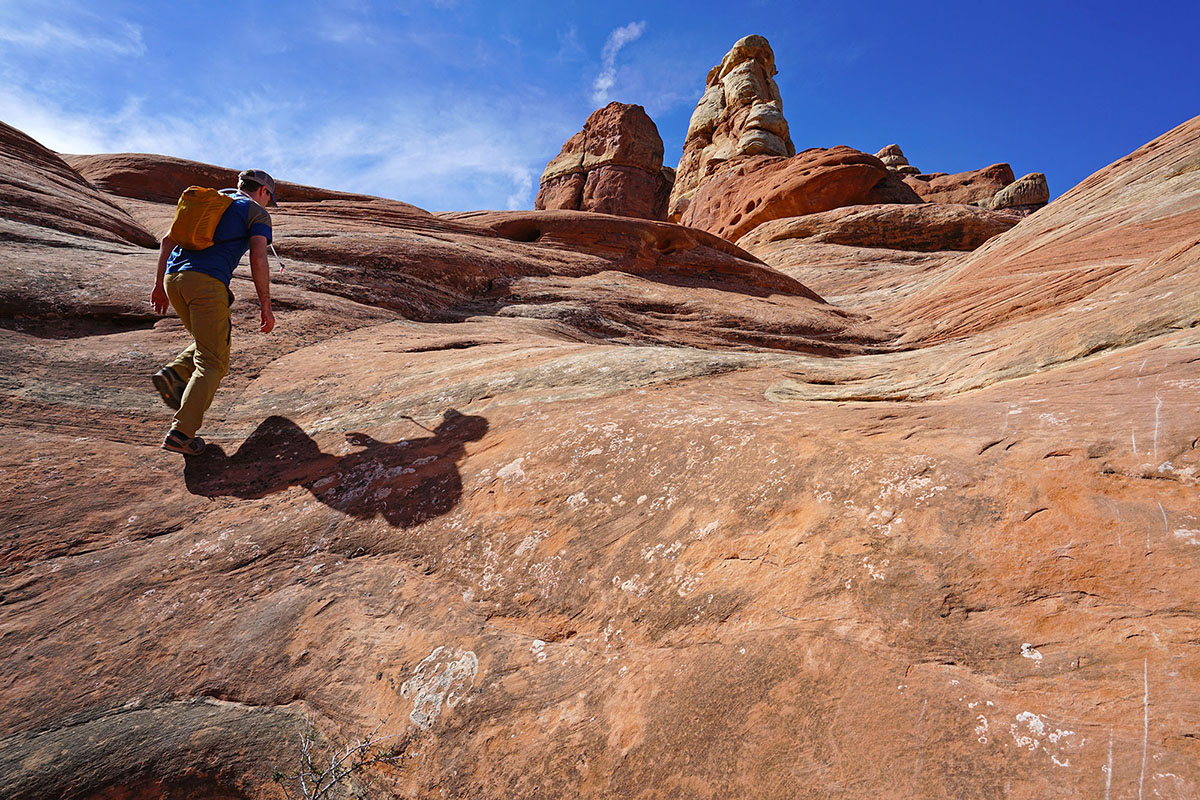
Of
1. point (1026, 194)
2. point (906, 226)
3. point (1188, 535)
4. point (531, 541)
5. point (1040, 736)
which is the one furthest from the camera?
point (1026, 194)

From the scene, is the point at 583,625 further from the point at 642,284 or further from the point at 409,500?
the point at 642,284

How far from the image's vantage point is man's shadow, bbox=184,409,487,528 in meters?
3.68

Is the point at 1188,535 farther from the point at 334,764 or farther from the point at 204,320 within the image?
the point at 204,320

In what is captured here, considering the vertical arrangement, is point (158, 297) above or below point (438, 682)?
above

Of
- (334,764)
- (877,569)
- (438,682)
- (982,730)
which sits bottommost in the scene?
(334,764)

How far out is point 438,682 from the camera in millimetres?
2434

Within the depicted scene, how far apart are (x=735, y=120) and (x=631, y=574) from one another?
46349 millimetres

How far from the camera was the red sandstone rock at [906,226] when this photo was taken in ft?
77.6

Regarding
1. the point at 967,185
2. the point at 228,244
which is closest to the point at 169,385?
the point at 228,244

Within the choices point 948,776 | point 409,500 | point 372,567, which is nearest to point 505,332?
point 409,500

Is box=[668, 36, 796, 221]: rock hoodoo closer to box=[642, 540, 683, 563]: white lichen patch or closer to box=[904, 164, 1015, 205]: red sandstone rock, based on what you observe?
box=[904, 164, 1015, 205]: red sandstone rock

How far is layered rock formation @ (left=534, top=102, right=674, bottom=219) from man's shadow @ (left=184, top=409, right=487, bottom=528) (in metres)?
42.3

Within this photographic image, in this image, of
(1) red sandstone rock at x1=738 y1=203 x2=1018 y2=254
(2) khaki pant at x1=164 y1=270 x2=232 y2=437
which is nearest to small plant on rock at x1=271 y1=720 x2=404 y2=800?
(2) khaki pant at x1=164 y1=270 x2=232 y2=437

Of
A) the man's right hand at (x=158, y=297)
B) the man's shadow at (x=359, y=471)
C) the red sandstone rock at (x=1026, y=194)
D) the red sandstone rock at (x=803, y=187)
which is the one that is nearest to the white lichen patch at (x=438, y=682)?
the man's shadow at (x=359, y=471)
